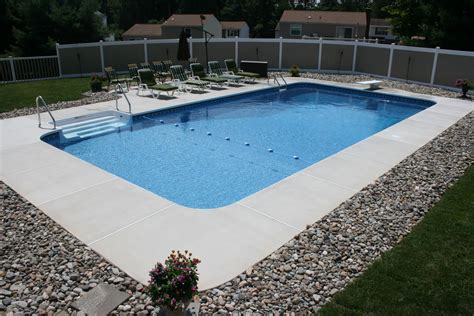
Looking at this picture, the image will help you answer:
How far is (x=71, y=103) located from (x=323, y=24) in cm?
3710

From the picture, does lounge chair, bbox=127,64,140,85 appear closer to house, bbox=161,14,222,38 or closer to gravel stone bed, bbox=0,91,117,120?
gravel stone bed, bbox=0,91,117,120

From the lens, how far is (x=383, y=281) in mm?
4340

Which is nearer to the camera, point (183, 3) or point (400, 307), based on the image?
point (400, 307)

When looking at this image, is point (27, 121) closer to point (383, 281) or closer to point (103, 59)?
point (103, 59)

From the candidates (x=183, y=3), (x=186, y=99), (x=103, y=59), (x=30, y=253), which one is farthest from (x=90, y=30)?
(x=183, y=3)

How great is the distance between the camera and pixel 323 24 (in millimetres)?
44344

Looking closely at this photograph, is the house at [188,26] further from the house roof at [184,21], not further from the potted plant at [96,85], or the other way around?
the potted plant at [96,85]

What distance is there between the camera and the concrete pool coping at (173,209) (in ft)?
16.1

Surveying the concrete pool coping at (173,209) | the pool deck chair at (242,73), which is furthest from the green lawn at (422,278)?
the pool deck chair at (242,73)

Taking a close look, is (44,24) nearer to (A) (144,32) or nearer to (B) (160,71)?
(B) (160,71)

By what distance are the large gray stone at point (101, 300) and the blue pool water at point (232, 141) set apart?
121 inches

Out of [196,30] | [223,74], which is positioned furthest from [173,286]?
[196,30]

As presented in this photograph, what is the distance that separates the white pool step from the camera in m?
10.8

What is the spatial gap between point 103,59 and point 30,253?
51.8ft
